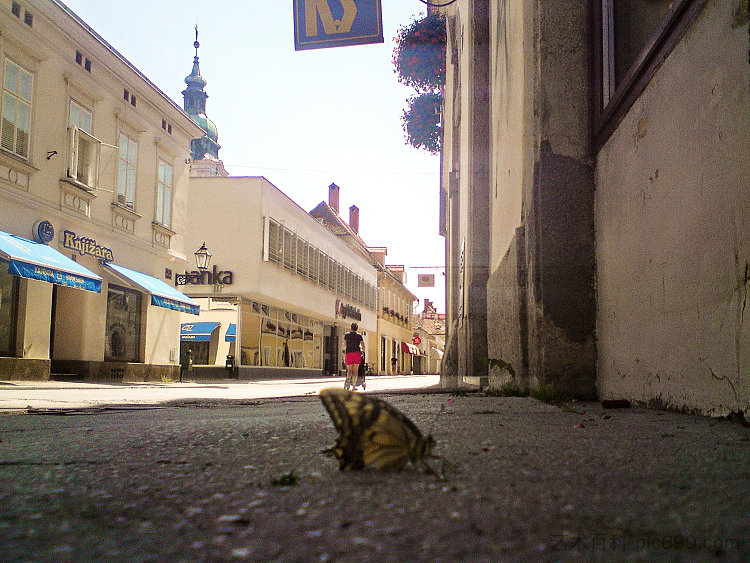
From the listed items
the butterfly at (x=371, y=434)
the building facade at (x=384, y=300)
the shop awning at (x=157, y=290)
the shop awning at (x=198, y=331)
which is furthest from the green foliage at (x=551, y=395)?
the building facade at (x=384, y=300)

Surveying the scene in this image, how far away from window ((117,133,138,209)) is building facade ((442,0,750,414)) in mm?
10758

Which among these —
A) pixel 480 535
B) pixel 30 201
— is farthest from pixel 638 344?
pixel 30 201

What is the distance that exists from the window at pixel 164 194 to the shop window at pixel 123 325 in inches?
84.3

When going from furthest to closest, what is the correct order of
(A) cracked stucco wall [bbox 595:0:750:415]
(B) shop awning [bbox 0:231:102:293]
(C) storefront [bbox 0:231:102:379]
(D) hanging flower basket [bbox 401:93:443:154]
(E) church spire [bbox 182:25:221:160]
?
(E) church spire [bbox 182:25:221:160], (D) hanging flower basket [bbox 401:93:443:154], (C) storefront [bbox 0:231:102:379], (B) shop awning [bbox 0:231:102:293], (A) cracked stucco wall [bbox 595:0:750:415]

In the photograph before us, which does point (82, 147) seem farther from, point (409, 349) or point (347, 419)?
point (409, 349)

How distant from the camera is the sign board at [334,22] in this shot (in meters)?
7.42

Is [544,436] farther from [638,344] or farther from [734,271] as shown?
[638,344]

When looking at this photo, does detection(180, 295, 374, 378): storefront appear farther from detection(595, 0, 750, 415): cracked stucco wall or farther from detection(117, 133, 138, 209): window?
detection(595, 0, 750, 415): cracked stucco wall

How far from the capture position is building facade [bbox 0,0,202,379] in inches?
447

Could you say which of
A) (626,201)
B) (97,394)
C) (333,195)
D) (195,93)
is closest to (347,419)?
(626,201)

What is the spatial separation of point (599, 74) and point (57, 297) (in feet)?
41.0

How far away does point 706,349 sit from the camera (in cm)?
249

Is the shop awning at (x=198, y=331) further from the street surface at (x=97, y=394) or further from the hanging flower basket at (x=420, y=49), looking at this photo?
the hanging flower basket at (x=420, y=49)

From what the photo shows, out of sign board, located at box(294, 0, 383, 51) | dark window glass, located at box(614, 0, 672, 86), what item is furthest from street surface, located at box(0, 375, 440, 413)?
dark window glass, located at box(614, 0, 672, 86)
